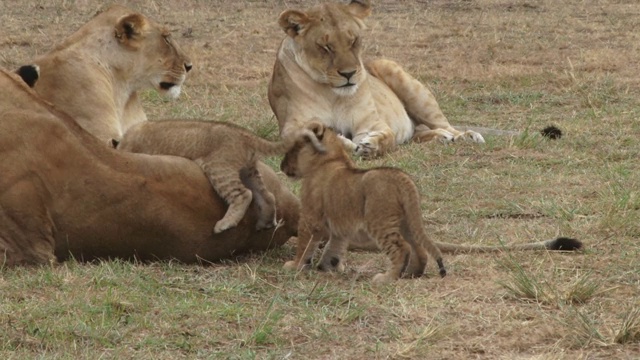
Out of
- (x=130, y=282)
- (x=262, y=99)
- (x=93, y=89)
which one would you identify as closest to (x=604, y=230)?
(x=130, y=282)

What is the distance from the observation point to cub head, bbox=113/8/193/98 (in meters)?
7.36

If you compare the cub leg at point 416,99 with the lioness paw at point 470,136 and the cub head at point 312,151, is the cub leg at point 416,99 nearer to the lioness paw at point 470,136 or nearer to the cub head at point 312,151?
the lioness paw at point 470,136

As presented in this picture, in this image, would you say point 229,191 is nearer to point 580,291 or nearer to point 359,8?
point 580,291

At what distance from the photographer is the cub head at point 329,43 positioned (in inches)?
356

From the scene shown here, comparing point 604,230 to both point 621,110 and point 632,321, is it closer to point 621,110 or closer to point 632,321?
point 632,321

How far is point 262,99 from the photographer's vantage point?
10641 millimetres

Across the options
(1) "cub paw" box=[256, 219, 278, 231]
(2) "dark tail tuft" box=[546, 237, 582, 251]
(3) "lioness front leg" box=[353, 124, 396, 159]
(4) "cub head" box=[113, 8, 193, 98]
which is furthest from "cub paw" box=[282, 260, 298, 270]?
(3) "lioness front leg" box=[353, 124, 396, 159]

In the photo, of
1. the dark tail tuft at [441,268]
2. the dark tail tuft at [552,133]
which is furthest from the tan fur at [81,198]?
the dark tail tuft at [552,133]

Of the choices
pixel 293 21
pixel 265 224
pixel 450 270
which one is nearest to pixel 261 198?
pixel 265 224

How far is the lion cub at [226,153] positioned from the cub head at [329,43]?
10.7 ft

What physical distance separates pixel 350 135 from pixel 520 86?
2260 millimetres

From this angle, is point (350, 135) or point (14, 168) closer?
point (14, 168)

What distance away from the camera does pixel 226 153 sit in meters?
5.68

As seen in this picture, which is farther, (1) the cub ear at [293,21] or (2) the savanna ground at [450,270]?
(1) the cub ear at [293,21]
